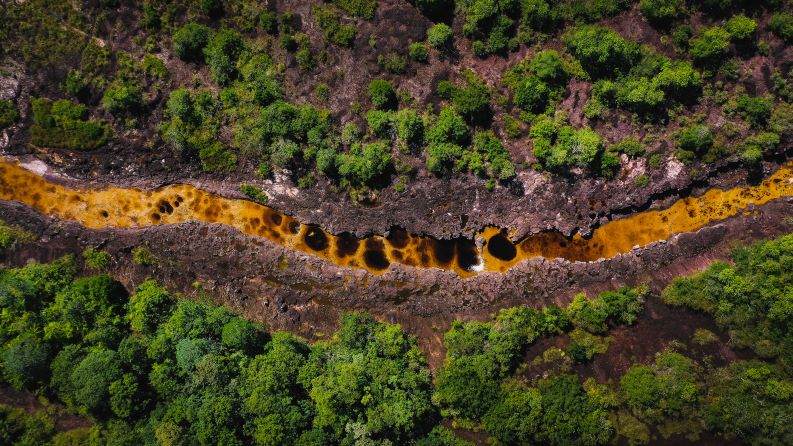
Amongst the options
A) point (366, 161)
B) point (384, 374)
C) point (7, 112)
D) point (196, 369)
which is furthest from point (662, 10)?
point (7, 112)

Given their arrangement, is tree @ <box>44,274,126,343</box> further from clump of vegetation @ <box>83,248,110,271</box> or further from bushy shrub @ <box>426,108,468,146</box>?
bushy shrub @ <box>426,108,468,146</box>

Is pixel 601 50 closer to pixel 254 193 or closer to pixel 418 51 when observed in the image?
pixel 418 51

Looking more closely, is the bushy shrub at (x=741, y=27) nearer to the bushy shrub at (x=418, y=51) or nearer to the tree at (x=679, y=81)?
the tree at (x=679, y=81)

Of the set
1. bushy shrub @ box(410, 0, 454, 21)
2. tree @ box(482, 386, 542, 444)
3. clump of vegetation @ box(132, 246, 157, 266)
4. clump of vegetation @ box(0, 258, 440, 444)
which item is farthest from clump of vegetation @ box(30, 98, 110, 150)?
tree @ box(482, 386, 542, 444)

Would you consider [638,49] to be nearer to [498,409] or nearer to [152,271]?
[498,409]

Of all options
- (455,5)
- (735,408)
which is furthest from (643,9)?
(735,408)
